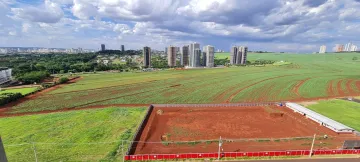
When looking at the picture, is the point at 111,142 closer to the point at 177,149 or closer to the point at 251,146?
the point at 177,149

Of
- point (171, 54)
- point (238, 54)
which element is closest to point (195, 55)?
point (171, 54)

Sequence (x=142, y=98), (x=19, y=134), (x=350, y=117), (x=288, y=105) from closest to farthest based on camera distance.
Answer: (x=19, y=134) → (x=350, y=117) → (x=288, y=105) → (x=142, y=98)

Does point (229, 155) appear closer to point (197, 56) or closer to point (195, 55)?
point (195, 55)

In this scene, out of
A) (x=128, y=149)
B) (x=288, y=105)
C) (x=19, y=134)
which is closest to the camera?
(x=128, y=149)

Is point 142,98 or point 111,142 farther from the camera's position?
point 142,98

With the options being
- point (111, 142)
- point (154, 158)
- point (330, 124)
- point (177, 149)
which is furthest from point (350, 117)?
point (111, 142)

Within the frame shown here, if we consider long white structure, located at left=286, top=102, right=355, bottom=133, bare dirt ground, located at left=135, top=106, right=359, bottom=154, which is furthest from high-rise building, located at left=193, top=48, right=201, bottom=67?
long white structure, located at left=286, top=102, right=355, bottom=133
